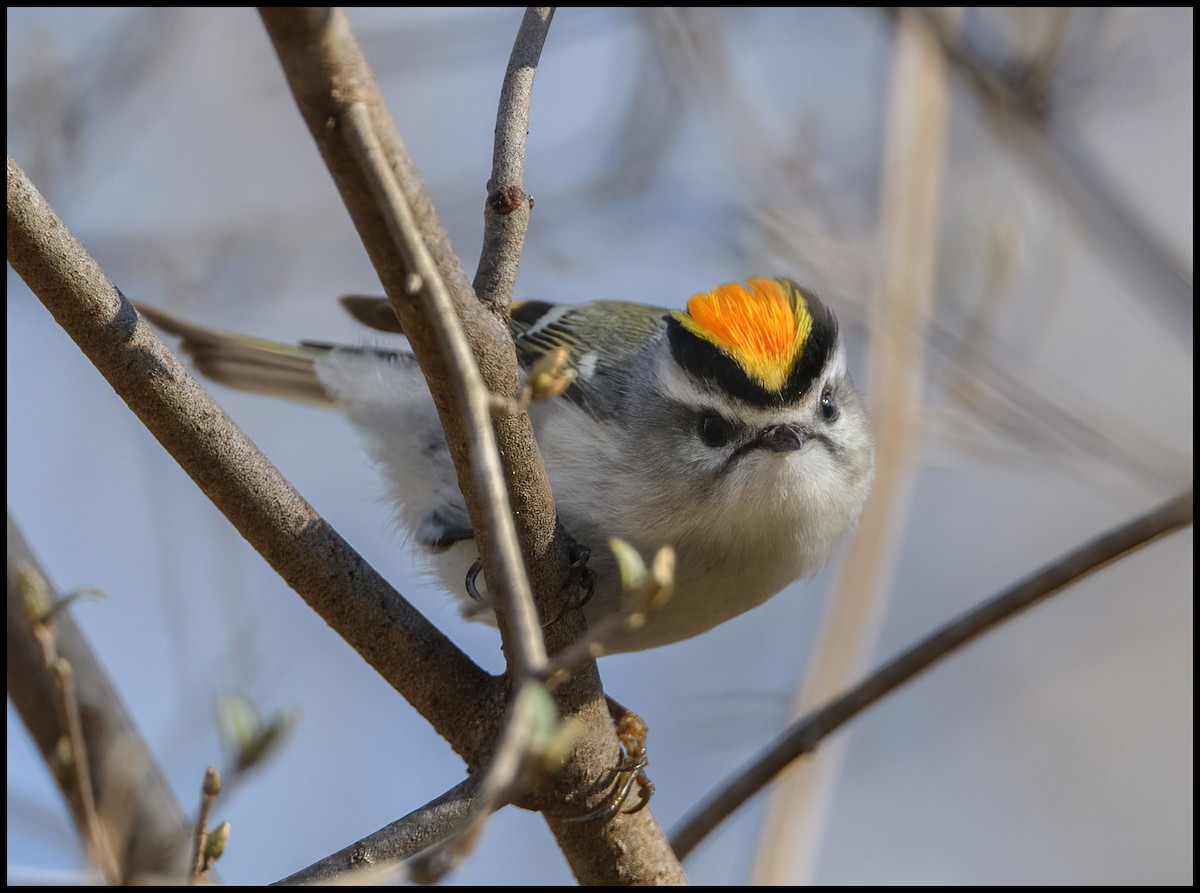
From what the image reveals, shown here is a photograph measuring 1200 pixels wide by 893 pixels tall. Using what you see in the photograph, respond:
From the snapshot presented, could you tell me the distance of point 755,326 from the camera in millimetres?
2455

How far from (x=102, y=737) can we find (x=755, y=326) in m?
1.64

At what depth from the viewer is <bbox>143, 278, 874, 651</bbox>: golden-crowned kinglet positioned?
2.38 metres

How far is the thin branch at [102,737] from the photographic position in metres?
2.38

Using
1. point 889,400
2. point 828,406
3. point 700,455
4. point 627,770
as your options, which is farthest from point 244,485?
point 889,400

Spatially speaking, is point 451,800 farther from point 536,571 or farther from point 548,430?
point 548,430

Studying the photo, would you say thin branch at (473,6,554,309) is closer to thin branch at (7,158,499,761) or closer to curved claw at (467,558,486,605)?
A: thin branch at (7,158,499,761)

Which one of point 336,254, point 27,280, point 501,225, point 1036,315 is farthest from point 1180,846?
point 27,280

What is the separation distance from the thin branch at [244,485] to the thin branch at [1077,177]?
159 cm

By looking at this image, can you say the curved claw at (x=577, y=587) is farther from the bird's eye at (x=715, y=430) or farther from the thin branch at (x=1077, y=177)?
the thin branch at (x=1077, y=177)

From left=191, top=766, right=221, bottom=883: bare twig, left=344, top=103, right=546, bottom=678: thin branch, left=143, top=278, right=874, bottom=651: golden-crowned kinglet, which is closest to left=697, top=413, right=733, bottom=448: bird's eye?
left=143, top=278, right=874, bottom=651: golden-crowned kinglet

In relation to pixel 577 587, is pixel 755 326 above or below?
above

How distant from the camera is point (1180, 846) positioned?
5156mm

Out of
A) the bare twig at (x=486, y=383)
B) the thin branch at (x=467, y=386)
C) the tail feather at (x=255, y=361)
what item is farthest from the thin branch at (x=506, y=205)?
the tail feather at (x=255, y=361)

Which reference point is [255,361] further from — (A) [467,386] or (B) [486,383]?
(A) [467,386]
